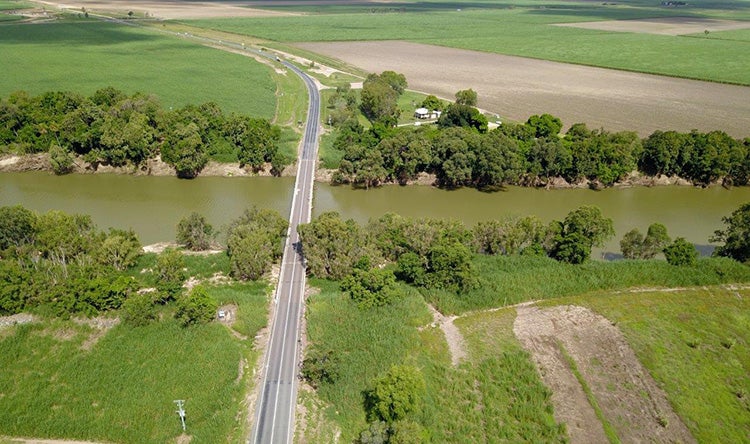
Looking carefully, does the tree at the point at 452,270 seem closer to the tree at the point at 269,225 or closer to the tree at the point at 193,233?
the tree at the point at 269,225

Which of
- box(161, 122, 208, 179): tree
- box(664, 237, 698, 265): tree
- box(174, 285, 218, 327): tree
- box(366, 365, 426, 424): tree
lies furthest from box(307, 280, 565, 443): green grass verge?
box(161, 122, 208, 179): tree

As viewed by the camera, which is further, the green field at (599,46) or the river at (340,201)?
the green field at (599,46)

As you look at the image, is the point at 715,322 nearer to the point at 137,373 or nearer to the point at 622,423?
the point at 622,423

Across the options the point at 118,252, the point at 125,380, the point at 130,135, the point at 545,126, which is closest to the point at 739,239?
the point at 545,126

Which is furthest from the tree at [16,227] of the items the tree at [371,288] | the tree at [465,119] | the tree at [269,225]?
the tree at [465,119]

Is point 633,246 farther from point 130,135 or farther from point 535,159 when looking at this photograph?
point 130,135
